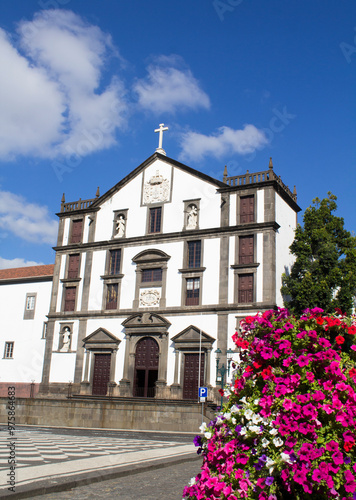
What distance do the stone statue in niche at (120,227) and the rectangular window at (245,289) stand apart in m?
10.6

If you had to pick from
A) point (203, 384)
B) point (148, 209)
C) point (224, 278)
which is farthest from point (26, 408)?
point (148, 209)

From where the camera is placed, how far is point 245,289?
34.5 m

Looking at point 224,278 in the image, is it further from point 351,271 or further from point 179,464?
point 179,464

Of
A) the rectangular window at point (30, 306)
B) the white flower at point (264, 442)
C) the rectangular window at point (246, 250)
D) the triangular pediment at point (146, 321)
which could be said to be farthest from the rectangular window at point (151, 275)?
the white flower at point (264, 442)

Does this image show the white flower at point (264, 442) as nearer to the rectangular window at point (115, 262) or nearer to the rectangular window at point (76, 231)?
the rectangular window at point (115, 262)

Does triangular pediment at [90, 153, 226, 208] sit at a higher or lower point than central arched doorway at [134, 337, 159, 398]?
higher

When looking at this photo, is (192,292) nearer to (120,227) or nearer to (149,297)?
(149,297)

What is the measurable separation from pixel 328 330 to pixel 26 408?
84.8 ft

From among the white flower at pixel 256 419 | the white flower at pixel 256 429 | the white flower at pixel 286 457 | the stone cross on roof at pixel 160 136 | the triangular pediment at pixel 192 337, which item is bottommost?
the white flower at pixel 286 457

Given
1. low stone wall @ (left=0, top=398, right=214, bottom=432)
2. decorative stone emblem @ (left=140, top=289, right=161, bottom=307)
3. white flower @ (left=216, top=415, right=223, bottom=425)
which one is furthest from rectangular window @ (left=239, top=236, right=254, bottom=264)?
white flower @ (left=216, top=415, right=223, bottom=425)

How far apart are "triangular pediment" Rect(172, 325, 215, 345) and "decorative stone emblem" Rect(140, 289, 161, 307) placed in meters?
3.20

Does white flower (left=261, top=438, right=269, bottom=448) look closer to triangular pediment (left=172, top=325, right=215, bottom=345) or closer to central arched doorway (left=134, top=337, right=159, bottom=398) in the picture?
triangular pediment (left=172, top=325, right=215, bottom=345)

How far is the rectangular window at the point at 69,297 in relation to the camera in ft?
134

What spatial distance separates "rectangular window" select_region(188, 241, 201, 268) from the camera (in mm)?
36781
